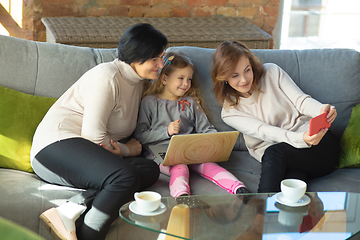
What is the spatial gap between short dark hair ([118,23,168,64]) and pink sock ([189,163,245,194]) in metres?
0.52

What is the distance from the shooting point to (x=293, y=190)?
1104 mm

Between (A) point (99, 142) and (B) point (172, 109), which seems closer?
(A) point (99, 142)

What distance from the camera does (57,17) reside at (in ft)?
9.33

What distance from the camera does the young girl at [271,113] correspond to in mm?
1536

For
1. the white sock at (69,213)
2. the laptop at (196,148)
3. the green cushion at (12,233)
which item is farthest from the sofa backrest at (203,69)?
the green cushion at (12,233)

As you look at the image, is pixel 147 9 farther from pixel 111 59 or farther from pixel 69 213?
pixel 69 213

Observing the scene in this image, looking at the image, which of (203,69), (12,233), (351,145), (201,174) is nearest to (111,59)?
(203,69)

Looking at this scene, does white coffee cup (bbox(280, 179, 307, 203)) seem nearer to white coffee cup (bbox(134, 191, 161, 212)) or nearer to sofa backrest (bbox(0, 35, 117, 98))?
white coffee cup (bbox(134, 191, 161, 212))

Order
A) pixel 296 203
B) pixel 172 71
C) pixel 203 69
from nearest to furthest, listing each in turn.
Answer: pixel 296 203 → pixel 172 71 → pixel 203 69

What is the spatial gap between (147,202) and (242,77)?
85cm

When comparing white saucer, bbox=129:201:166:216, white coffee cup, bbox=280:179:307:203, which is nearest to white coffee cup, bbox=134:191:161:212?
white saucer, bbox=129:201:166:216

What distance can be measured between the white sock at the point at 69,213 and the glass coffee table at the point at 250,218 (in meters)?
0.26

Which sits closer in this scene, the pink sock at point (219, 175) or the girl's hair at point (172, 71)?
the pink sock at point (219, 175)

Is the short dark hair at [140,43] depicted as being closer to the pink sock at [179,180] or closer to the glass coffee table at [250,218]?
the pink sock at [179,180]
